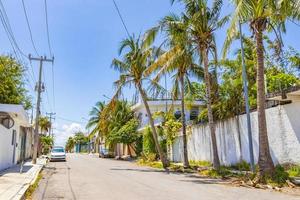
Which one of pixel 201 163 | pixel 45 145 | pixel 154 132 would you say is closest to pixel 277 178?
pixel 201 163

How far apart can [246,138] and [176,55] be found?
6.75m

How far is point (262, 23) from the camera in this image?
1611 cm

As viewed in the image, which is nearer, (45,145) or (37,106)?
(37,106)

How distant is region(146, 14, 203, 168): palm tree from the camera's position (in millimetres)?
20875

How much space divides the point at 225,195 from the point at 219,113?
12686mm

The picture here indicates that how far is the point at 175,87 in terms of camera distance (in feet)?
85.6

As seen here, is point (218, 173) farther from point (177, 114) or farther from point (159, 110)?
point (159, 110)

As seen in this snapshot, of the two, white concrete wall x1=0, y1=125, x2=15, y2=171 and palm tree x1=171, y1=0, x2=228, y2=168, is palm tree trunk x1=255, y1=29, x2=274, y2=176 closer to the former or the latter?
palm tree x1=171, y1=0, x2=228, y2=168

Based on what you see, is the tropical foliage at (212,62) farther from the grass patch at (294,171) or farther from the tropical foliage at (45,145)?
the tropical foliage at (45,145)

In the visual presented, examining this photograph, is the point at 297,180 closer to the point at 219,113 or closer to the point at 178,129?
the point at 219,113

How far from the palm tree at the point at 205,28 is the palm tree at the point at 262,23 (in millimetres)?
4625

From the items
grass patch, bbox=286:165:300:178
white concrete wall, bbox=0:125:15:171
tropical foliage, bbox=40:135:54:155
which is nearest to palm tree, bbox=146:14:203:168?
grass patch, bbox=286:165:300:178

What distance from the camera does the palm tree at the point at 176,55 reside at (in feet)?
68.5

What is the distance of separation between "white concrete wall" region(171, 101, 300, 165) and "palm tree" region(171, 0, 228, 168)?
1988 millimetres
